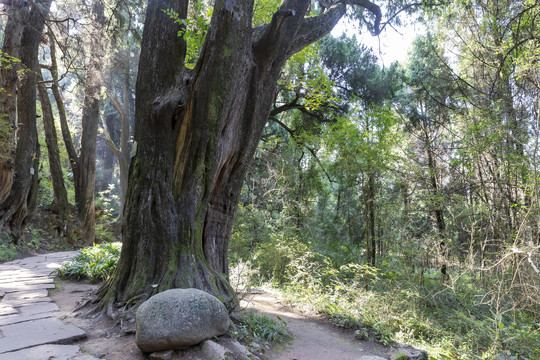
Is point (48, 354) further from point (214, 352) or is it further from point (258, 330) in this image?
point (258, 330)

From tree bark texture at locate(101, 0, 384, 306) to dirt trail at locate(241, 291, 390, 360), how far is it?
898 millimetres

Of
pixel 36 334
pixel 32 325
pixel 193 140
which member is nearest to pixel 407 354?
pixel 193 140

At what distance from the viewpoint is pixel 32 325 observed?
116 inches

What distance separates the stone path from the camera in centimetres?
235

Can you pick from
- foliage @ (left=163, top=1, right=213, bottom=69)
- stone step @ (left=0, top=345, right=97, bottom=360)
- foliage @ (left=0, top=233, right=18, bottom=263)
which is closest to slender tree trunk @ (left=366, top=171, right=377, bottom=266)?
foliage @ (left=163, top=1, right=213, bottom=69)

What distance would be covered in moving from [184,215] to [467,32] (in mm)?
8072

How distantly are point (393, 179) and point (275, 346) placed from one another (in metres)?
7.25

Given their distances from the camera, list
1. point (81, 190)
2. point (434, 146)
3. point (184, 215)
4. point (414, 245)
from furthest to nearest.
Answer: point (81, 190)
point (434, 146)
point (414, 245)
point (184, 215)

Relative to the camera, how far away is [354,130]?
A: 25.3 ft

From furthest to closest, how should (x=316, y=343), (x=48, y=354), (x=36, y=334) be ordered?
(x=316, y=343) → (x=36, y=334) → (x=48, y=354)

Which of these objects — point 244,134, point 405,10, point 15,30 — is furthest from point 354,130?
point 15,30

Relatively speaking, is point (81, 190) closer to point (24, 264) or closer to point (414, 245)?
point (24, 264)

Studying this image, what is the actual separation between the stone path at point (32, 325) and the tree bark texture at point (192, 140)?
0.59 m

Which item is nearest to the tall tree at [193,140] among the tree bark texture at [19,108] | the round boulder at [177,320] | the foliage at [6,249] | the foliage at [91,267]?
the round boulder at [177,320]
